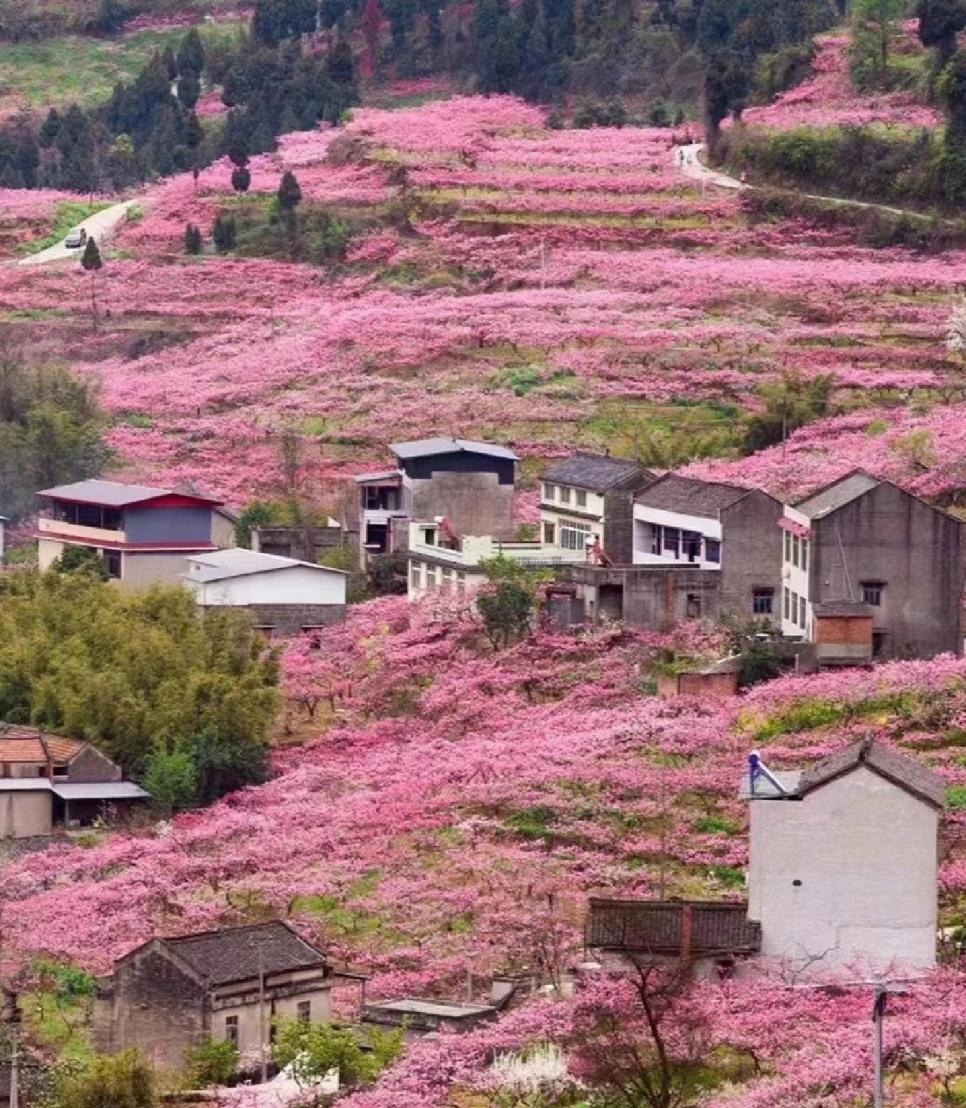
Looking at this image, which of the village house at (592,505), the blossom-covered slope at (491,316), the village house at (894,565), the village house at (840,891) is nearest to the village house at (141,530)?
the blossom-covered slope at (491,316)

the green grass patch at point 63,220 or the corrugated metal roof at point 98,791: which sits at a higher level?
the green grass patch at point 63,220

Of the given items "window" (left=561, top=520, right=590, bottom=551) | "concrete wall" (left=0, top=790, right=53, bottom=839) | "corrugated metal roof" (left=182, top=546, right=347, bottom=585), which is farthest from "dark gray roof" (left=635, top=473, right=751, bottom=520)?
"concrete wall" (left=0, top=790, right=53, bottom=839)

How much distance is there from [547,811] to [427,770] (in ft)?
15.7

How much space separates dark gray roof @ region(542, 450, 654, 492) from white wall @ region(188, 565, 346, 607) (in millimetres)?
5333

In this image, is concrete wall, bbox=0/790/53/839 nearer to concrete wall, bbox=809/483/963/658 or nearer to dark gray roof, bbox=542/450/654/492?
concrete wall, bbox=809/483/963/658

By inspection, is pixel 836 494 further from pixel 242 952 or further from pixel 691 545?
pixel 242 952

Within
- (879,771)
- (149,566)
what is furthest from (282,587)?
(879,771)

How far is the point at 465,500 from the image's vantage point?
8888cm

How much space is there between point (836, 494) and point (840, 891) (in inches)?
886

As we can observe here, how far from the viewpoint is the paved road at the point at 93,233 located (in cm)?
12356

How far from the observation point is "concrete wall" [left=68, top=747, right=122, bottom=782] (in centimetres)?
7069

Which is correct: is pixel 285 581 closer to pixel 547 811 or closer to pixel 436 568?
pixel 436 568

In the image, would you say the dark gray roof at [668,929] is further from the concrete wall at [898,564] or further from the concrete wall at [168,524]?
the concrete wall at [168,524]

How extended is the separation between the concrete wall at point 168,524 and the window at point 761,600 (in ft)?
54.7
